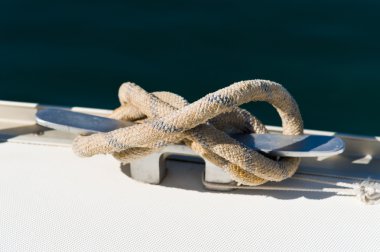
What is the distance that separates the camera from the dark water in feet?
8.42

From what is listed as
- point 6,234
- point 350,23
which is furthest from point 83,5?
point 6,234

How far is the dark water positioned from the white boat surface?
93 cm

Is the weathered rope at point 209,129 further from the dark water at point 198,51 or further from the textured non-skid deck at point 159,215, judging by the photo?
the dark water at point 198,51

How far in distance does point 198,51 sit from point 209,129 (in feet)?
4.59

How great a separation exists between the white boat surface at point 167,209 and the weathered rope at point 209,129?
0.09 metres

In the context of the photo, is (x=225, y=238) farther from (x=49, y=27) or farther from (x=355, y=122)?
(x=49, y=27)

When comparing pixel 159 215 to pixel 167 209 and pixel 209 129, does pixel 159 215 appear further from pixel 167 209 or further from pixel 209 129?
pixel 209 129

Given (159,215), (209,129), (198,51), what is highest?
(198,51)

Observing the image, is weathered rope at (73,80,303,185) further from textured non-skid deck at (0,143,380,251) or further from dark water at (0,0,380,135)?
dark water at (0,0,380,135)

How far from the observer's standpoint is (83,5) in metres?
3.04

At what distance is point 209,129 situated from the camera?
1.39 metres

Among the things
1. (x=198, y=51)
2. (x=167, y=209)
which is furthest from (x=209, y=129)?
(x=198, y=51)

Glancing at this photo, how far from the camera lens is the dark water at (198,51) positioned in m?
2.57

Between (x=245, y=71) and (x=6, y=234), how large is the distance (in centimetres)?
153
